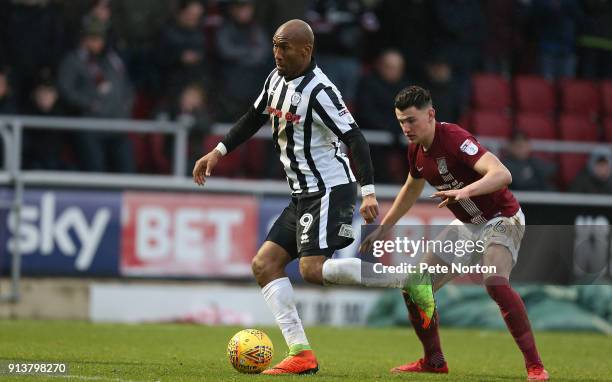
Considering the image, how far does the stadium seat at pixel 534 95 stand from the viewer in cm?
1838

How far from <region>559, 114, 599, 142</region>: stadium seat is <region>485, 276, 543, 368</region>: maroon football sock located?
33.4 feet

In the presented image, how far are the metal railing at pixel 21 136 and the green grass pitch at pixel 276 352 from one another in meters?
0.92

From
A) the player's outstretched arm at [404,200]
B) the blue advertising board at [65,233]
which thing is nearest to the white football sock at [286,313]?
the player's outstretched arm at [404,200]

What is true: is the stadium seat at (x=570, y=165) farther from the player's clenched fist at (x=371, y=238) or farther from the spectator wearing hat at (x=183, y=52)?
the player's clenched fist at (x=371, y=238)

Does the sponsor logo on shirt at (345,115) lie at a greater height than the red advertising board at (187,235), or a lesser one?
greater

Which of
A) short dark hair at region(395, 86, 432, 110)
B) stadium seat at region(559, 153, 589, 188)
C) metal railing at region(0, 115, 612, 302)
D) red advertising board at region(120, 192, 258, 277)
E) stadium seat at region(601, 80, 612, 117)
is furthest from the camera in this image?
stadium seat at region(601, 80, 612, 117)

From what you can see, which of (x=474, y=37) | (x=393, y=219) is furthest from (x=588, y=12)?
(x=393, y=219)

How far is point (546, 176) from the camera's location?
54.2ft

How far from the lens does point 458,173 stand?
8.56 meters

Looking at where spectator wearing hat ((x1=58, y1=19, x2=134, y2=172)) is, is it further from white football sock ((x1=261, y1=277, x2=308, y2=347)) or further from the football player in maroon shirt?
white football sock ((x1=261, y1=277, x2=308, y2=347))

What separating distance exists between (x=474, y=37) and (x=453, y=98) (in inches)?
66.8

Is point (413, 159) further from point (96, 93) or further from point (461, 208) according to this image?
point (96, 93)

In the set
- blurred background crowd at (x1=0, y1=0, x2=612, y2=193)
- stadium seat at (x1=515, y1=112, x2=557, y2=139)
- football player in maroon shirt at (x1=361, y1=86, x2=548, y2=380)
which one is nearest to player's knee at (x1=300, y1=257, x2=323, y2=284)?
football player in maroon shirt at (x1=361, y1=86, x2=548, y2=380)

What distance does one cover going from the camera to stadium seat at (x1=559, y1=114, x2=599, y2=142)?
59.6ft
